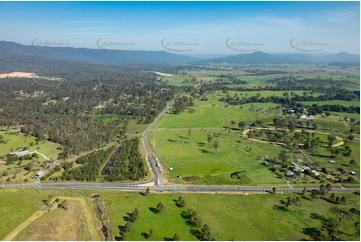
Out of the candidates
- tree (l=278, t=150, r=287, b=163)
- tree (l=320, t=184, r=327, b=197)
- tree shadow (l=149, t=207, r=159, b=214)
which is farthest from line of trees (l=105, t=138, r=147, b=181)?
tree (l=320, t=184, r=327, b=197)

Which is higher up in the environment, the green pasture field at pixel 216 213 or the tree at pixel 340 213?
the tree at pixel 340 213

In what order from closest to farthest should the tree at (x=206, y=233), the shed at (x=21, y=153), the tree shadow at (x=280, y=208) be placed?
the tree at (x=206, y=233)
the tree shadow at (x=280, y=208)
the shed at (x=21, y=153)

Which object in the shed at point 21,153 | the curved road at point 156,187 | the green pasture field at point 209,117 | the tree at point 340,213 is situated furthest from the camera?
the green pasture field at point 209,117

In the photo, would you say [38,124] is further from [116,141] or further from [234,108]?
[234,108]

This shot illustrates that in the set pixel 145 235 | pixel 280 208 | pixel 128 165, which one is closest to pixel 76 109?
pixel 128 165

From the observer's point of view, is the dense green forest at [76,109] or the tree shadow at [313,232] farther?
the dense green forest at [76,109]

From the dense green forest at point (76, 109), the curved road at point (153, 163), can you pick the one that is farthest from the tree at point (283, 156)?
the dense green forest at point (76, 109)

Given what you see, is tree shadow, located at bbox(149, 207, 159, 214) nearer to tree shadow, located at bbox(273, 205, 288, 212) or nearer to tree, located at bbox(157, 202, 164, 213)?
tree, located at bbox(157, 202, 164, 213)

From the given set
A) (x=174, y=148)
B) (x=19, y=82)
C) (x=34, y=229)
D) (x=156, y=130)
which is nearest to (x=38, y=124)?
(x=156, y=130)

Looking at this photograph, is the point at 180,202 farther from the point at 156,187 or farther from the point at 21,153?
the point at 21,153

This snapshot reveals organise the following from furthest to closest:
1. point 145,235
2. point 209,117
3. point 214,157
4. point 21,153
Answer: point 209,117, point 21,153, point 214,157, point 145,235

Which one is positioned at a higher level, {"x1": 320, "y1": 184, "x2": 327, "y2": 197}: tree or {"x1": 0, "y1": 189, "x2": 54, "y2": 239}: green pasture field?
{"x1": 320, "y1": 184, "x2": 327, "y2": 197}: tree

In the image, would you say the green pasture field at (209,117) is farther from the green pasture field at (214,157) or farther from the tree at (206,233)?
the tree at (206,233)
